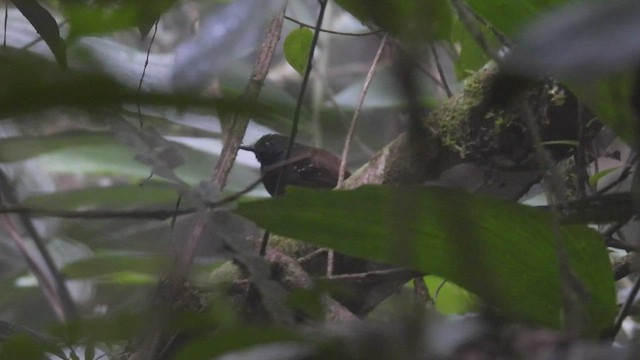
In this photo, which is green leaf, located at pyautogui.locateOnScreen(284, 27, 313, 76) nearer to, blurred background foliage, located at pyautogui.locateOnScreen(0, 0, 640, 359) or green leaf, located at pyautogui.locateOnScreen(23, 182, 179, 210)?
blurred background foliage, located at pyautogui.locateOnScreen(0, 0, 640, 359)

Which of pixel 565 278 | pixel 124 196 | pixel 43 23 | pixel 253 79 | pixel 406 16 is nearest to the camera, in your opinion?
pixel 406 16

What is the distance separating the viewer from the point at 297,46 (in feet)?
4.81

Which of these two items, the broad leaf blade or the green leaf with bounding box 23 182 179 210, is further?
the green leaf with bounding box 23 182 179 210

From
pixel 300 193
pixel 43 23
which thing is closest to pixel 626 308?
pixel 300 193

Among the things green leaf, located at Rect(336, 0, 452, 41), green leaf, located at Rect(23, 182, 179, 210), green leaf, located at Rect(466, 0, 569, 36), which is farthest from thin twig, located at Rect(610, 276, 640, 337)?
green leaf, located at Rect(23, 182, 179, 210)

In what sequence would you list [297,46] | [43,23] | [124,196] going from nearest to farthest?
[43,23] → [297,46] → [124,196]

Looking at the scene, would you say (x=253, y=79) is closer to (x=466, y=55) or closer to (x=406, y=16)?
(x=466, y=55)

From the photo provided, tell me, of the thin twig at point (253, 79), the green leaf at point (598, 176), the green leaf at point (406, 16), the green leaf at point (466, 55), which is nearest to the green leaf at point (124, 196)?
the thin twig at point (253, 79)

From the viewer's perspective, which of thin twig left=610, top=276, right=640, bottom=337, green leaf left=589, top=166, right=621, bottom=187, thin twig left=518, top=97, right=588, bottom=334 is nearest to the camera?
thin twig left=518, top=97, right=588, bottom=334

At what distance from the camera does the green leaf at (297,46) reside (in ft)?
4.80

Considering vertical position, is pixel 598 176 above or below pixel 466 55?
below

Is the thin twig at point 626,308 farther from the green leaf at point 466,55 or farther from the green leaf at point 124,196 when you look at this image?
the green leaf at point 124,196

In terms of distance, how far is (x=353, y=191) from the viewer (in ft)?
2.53

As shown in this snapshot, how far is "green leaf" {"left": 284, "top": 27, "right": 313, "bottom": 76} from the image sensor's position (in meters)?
1.46
